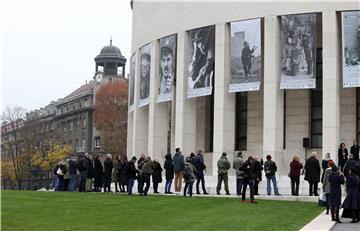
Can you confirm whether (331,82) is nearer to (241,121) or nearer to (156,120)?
(241,121)

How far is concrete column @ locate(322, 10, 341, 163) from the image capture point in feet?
103

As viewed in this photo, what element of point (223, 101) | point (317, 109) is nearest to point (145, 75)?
point (223, 101)

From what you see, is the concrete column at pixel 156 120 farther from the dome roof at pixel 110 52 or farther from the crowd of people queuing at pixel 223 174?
the dome roof at pixel 110 52

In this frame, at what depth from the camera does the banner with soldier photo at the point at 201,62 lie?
35.3 meters

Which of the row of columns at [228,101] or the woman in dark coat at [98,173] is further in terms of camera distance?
the row of columns at [228,101]

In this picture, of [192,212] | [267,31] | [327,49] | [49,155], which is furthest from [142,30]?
[49,155]

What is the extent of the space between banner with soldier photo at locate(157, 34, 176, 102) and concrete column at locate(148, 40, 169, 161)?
110 centimetres

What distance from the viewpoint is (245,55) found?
33.9 m

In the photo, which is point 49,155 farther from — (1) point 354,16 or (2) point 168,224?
(2) point 168,224

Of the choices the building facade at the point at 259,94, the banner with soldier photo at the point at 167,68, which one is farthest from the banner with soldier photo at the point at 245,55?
the banner with soldier photo at the point at 167,68

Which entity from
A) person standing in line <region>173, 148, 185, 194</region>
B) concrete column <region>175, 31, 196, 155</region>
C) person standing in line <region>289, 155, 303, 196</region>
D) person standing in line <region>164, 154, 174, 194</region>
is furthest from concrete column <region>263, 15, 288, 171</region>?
person standing in line <region>173, 148, 185, 194</region>

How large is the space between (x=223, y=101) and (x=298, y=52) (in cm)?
464

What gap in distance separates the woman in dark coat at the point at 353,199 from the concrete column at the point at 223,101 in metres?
16.5

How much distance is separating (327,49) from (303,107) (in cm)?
427
